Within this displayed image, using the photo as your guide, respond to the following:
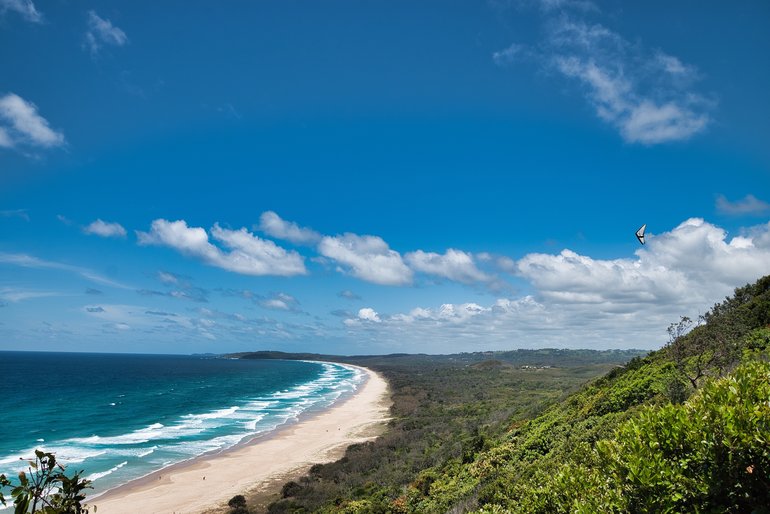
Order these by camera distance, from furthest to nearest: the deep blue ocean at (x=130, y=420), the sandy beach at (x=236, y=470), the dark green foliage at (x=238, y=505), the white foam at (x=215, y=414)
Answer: the white foam at (x=215, y=414)
the deep blue ocean at (x=130, y=420)
the sandy beach at (x=236, y=470)
the dark green foliage at (x=238, y=505)

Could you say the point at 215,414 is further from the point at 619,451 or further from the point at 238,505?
the point at 619,451

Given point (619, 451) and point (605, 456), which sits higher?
point (619, 451)

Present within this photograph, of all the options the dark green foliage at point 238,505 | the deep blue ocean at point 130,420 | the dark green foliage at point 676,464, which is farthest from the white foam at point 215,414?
the dark green foliage at point 676,464

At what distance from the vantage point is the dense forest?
20.8ft

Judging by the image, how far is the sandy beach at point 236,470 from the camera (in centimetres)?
3003

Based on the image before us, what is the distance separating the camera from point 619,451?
25.2 ft

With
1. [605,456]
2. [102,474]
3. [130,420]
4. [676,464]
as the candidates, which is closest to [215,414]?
[130,420]

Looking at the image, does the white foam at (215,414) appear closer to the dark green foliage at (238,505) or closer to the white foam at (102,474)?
the white foam at (102,474)

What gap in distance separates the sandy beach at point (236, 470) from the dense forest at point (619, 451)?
12.4ft

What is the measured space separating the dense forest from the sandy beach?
3776 millimetres

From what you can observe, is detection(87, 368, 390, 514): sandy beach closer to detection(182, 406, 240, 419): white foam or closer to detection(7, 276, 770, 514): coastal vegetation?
detection(7, 276, 770, 514): coastal vegetation

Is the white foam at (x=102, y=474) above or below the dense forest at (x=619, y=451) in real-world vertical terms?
below

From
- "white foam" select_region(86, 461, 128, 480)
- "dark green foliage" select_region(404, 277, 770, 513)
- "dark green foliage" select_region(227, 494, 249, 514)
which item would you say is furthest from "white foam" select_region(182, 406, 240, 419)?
"dark green foliage" select_region(404, 277, 770, 513)

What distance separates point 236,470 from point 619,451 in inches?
1499
